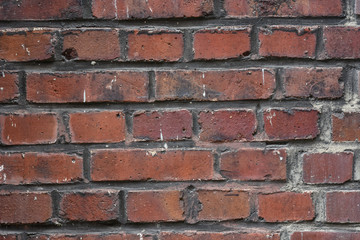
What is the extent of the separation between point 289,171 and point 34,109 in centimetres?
74

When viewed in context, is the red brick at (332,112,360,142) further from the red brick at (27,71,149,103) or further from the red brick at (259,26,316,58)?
the red brick at (27,71,149,103)

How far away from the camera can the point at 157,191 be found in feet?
3.27

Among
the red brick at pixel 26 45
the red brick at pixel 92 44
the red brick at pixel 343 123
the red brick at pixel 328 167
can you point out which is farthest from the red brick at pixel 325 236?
the red brick at pixel 26 45

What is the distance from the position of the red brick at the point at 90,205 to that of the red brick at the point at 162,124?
19 centimetres

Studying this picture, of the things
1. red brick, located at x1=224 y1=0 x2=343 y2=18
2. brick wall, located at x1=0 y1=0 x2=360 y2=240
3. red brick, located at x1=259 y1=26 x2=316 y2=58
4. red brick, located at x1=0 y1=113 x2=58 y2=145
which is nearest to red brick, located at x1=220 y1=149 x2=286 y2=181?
brick wall, located at x1=0 y1=0 x2=360 y2=240

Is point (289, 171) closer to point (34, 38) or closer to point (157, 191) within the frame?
point (157, 191)

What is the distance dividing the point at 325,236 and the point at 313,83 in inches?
16.9

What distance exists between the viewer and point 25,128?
1.00 meters

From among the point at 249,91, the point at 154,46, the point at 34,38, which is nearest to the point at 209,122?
the point at 249,91

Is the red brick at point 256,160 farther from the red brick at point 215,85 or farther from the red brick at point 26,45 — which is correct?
the red brick at point 26,45

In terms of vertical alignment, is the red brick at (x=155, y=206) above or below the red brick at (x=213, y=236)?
above

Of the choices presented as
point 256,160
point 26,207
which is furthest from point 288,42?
point 26,207

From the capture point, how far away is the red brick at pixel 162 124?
100 cm

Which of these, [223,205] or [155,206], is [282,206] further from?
[155,206]
